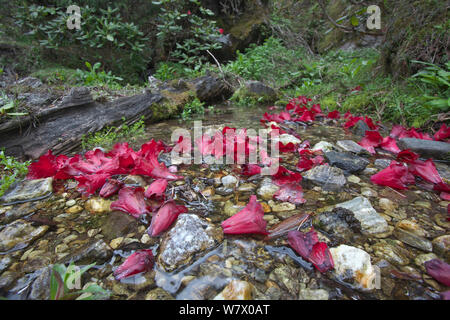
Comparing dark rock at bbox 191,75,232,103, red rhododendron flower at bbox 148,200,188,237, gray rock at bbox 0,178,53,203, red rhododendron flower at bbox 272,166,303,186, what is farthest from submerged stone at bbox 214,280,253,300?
dark rock at bbox 191,75,232,103

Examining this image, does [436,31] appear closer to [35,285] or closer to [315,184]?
[315,184]

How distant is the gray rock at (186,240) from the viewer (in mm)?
1040

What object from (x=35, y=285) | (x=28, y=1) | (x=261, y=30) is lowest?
(x=35, y=285)

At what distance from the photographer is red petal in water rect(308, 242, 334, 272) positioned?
3.25 ft

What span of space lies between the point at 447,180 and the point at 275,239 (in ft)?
4.83

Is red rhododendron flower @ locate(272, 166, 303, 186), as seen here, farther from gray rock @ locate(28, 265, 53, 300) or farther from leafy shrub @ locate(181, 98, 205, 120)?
leafy shrub @ locate(181, 98, 205, 120)

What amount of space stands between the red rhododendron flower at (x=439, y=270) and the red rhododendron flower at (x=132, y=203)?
1.31 m

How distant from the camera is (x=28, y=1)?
638 centimetres

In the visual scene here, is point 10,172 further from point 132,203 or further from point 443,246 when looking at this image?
point 443,246

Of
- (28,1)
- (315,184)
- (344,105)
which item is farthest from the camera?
(28,1)

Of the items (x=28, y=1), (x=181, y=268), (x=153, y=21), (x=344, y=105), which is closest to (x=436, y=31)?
(x=344, y=105)

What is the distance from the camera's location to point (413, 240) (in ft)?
3.79

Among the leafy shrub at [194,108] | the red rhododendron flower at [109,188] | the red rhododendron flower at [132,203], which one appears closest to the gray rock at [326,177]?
the red rhododendron flower at [132,203]

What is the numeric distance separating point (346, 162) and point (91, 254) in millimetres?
1787
